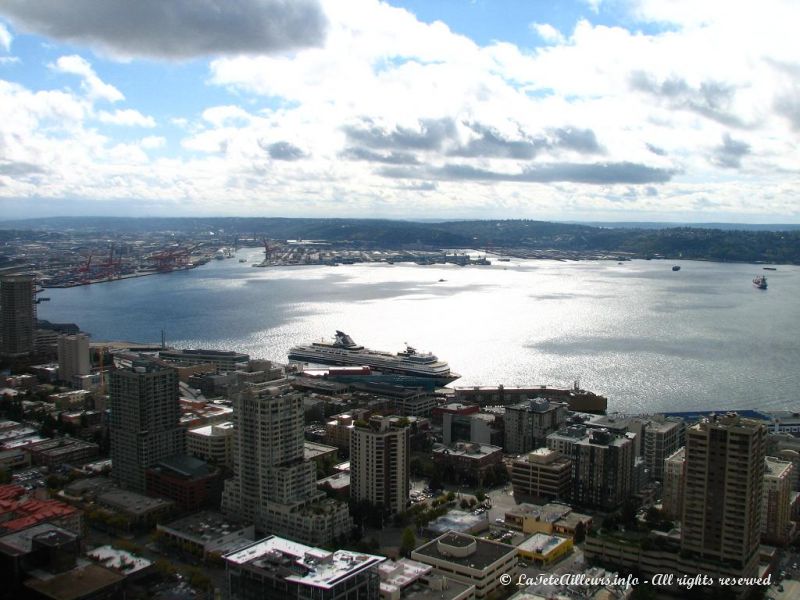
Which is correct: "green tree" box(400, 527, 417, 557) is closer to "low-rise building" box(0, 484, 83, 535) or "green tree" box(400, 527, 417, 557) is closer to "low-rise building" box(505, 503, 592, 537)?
"low-rise building" box(505, 503, 592, 537)

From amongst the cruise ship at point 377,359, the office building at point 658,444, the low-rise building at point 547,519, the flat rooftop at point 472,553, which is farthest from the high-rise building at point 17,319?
the office building at point 658,444

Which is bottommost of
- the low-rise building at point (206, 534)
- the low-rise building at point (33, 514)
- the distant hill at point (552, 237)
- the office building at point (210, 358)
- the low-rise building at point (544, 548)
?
the low-rise building at point (544, 548)

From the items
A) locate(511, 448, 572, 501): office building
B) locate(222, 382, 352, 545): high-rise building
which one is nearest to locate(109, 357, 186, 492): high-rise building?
locate(222, 382, 352, 545): high-rise building

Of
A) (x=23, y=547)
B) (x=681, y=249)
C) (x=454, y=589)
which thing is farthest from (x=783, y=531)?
(x=681, y=249)

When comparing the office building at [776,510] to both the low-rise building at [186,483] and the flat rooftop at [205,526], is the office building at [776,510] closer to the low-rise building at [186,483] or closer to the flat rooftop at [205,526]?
the flat rooftop at [205,526]

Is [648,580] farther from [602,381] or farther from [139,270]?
[139,270]

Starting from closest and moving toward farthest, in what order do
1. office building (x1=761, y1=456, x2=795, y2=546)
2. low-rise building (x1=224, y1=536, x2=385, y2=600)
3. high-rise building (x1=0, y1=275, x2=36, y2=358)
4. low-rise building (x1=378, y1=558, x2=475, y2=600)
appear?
low-rise building (x1=224, y1=536, x2=385, y2=600) → low-rise building (x1=378, y1=558, x2=475, y2=600) → office building (x1=761, y1=456, x2=795, y2=546) → high-rise building (x1=0, y1=275, x2=36, y2=358)

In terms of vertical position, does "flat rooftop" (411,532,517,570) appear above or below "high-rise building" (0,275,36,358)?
below
